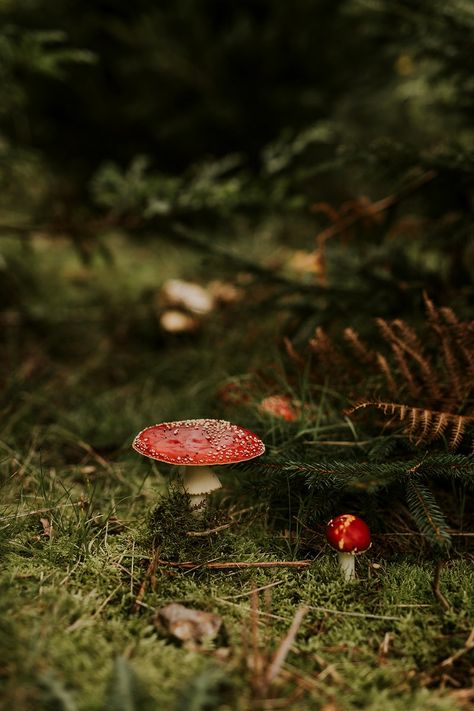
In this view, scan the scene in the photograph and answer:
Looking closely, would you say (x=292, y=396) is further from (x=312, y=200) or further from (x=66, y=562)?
(x=312, y=200)

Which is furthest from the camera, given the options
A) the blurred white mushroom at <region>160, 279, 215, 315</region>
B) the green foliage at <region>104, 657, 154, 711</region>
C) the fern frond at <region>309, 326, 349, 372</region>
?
the blurred white mushroom at <region>160, 279, 215, 315</region>

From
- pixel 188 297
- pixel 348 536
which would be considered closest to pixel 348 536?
pixel 348 536

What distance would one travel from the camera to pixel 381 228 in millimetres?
3311

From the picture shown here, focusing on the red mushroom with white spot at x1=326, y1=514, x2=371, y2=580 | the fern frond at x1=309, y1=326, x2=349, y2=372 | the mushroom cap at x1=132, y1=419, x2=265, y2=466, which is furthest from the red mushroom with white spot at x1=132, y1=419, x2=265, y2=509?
the fern frond at x1=309, y1=326, x2=349, y2=372

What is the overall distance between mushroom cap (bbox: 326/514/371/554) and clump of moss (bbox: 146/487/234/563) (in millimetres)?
414

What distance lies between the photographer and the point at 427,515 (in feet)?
6.21

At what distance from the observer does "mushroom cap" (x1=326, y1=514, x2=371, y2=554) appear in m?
1.97

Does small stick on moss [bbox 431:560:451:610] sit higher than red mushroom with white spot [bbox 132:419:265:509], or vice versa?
red mushroom with white spot [bbox 132:419:265:509]

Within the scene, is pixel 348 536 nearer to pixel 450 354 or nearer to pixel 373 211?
pixel 450 354

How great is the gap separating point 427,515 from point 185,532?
88cm

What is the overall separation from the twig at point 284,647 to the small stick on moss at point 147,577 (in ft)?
1.58

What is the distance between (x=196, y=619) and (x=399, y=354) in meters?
1.35

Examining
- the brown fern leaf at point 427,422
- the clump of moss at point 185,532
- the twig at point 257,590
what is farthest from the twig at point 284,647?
the brown fern leaf at point 427,422

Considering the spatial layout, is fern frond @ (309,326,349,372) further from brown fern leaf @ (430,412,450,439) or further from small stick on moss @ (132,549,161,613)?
small stick on moss @ (132,549,161,613)
